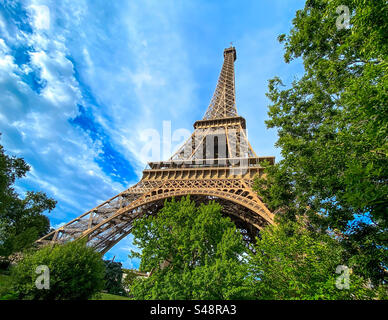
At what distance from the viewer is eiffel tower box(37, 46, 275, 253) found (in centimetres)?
1727

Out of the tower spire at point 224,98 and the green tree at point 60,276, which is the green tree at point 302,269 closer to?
the green tree at point 60,276

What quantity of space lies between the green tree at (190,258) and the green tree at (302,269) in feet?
3.07

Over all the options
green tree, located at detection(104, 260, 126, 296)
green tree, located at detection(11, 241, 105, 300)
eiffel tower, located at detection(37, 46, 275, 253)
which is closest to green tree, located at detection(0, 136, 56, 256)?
eiffel tower, located at detection(37, 46, 275, 253)

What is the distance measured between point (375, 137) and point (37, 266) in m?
15.4

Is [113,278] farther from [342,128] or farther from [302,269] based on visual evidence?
[342,128]

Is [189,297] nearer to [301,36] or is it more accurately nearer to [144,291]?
[144,291]

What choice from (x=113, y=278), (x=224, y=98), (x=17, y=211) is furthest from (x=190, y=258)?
(x=224, y=98)

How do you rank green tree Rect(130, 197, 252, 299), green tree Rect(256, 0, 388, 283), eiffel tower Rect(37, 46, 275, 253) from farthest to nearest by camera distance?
1. eiffel tower Rect(37, 46, 275, 253)
2. green tree Rect(130, 197, 252, 299)
3. green tree Rect(256, 0, 388, 283)

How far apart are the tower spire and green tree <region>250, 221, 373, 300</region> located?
83.7ft

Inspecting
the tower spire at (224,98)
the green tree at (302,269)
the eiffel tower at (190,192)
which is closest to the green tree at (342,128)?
the green tree at (302,269)

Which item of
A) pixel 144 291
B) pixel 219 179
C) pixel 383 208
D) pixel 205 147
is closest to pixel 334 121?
pixel 383 208

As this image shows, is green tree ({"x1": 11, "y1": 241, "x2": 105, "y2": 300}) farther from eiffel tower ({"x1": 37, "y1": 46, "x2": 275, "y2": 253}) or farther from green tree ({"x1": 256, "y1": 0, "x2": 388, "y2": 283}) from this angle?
green tree ({"x1": 256, "y1": 0, "x2": 388, "y2": 283})

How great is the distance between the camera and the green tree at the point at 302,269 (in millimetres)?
5777

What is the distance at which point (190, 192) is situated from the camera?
18.8 m
